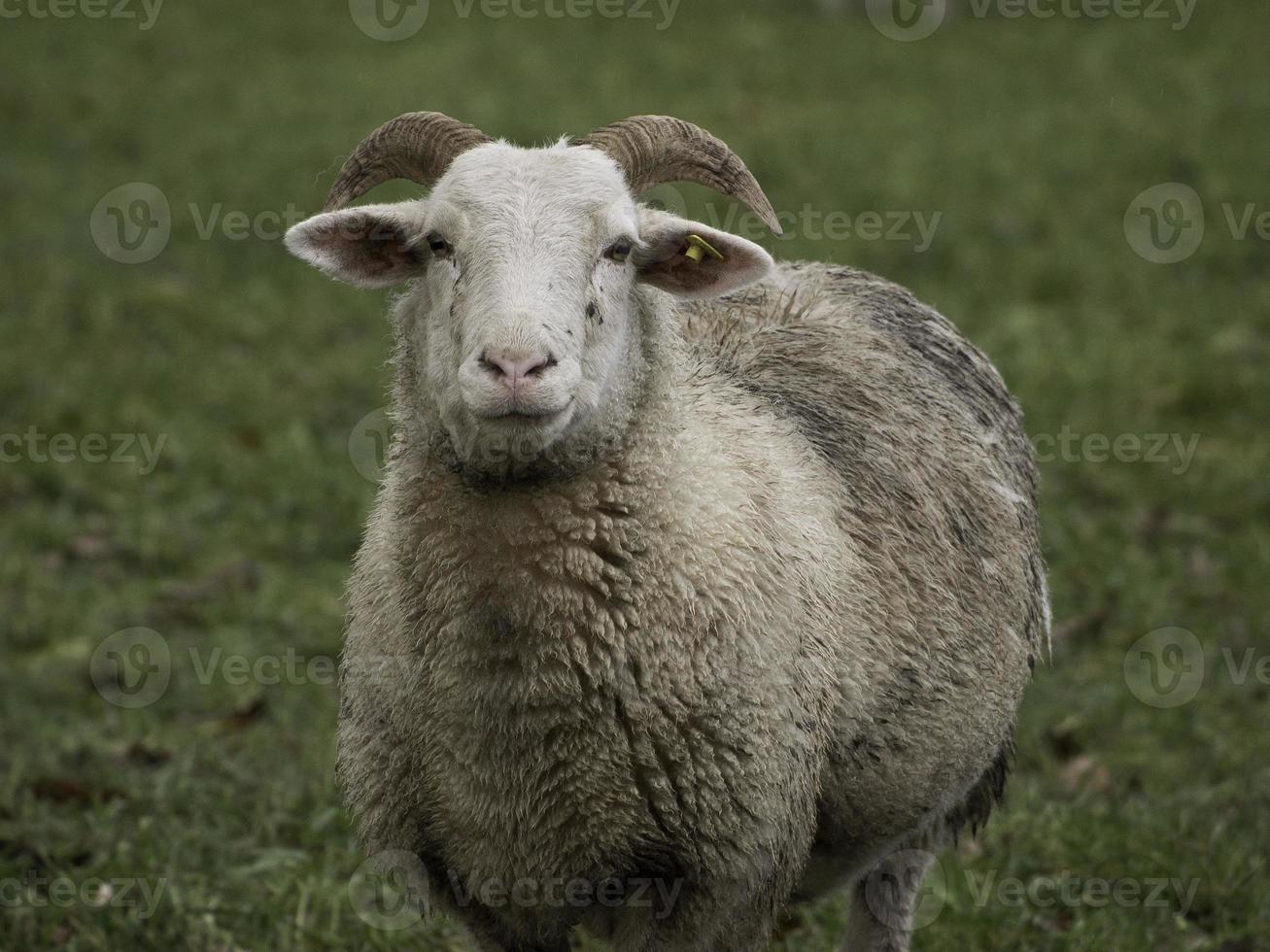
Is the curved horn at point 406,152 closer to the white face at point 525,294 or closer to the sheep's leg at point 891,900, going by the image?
the white face at point 525,294

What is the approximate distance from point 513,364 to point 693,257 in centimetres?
68

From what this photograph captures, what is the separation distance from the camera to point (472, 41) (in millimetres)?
14031

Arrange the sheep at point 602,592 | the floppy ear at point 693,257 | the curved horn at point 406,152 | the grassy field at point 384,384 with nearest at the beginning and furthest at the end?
the sheep at point 602,592 → the floppy ear at point 693,257 → the curved horn at point 406,152 → the grassy field at point 384,384

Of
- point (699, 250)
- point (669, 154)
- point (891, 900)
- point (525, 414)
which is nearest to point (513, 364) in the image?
point (525, 414)

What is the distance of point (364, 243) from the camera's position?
3248mm

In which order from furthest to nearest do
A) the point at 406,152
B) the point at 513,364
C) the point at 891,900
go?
1. the point at 891,900
2. the point at 406,152
3. the point at 513,364

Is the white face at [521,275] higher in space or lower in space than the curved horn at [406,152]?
lower

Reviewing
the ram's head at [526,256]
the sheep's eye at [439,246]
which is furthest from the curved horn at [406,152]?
the sheep's eye at [439,246]

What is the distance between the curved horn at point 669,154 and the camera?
10.5ft

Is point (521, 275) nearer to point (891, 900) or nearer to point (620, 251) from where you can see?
point (620, 251)

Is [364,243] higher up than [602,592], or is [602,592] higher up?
[364,243]

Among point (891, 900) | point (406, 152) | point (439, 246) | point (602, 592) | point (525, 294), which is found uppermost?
point (406, 152)

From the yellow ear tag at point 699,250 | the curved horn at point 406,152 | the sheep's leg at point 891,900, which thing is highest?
the curved horn at point 406,152

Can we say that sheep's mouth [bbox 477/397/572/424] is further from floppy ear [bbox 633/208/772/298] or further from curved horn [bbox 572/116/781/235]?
curved horn [bbox 572/116/781/235]
